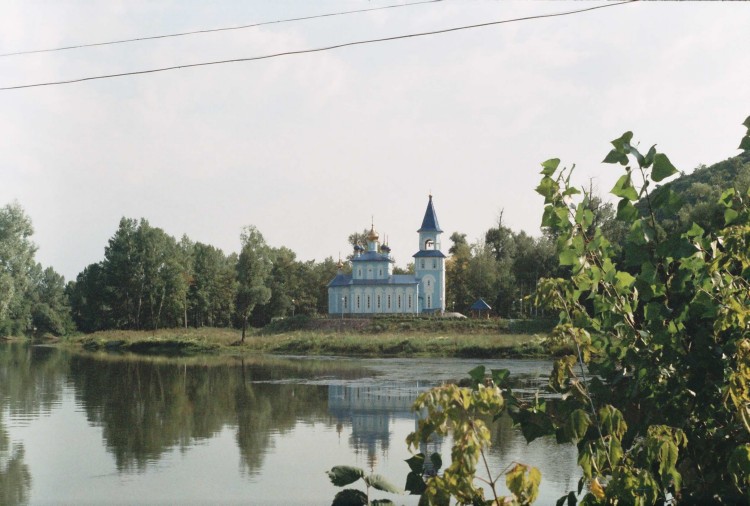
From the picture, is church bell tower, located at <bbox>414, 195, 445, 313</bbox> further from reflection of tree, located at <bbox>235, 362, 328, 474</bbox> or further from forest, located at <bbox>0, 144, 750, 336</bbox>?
reflection of tree, located at <bbox>235, 362, 328, 474</bbox>

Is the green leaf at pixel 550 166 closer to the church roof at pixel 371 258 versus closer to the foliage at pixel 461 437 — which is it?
the foliage at pixel 461 437

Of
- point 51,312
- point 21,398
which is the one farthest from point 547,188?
point 51,312

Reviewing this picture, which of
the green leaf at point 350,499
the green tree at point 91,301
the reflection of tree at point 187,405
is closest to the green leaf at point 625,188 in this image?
the green leaf at point 350,499

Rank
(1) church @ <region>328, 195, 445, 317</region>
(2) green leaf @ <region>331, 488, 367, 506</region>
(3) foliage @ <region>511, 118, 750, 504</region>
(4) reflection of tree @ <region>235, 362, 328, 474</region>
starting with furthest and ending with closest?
(1) church @ <region>328, 195, 445, 317</region>
(4) reflection of tree @ <region>235, 362, 328, 474</region>
(2) green leaf @ <region>331, 488, 367, 506</region>
(3) foliage @ <region>511, 118, 750, 504</region>

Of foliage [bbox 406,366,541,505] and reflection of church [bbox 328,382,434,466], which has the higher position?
foliage [bbox 406,366,541,505]

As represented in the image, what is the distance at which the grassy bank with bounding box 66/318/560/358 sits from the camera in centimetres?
4322

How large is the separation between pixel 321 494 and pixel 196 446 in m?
4.32

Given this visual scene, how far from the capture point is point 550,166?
13.7ft

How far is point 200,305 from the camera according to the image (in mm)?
80750

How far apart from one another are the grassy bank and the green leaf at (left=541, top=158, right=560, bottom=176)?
32056 mm

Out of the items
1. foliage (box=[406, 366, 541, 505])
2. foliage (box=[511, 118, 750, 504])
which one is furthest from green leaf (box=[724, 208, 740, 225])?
foliage (box=[406, 366, 541, 505])

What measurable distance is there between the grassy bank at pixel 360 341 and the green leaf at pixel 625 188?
106 feet

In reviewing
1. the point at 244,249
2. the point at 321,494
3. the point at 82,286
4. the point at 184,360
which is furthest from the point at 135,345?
the point at 321,494

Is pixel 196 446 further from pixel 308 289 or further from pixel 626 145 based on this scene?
pixel 308 289
